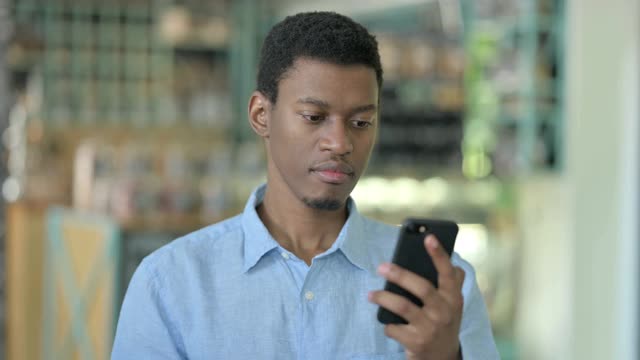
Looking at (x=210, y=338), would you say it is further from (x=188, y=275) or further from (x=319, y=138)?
(x=319, y=138)

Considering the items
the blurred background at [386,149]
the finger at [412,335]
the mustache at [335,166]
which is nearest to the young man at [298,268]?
the mustache at [335,166]

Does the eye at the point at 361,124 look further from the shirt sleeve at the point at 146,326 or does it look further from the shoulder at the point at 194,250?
the shirt sleeve at the point at 146,326

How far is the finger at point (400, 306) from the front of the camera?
1.18 meters

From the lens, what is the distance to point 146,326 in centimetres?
138

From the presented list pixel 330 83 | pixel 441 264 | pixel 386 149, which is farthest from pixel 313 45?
pixel 386 149

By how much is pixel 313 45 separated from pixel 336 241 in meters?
0.28

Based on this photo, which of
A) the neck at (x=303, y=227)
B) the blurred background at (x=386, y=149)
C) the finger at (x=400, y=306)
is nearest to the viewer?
the finger at (x=400, y=306)

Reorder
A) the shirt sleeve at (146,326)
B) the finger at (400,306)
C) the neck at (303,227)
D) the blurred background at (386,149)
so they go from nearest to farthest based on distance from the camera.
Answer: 1. the finger at (400,306)
2. the shirt sleeve at (146,326)
3. the neck at (303,227)
4. the blurred background at (386,149)

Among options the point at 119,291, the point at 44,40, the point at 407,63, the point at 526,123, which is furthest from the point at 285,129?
the point at 44,40

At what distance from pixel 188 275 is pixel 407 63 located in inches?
246

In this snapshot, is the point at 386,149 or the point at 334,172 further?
the point at 386,149

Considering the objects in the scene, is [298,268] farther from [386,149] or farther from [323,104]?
[386,149]

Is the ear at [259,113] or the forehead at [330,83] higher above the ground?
the forehead at [330,83]

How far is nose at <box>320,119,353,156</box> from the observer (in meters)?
1.38
